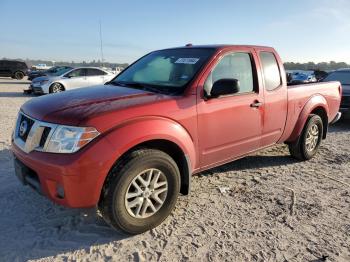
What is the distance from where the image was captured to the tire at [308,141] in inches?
222

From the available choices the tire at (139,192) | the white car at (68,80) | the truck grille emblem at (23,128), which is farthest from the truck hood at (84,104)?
the white car at (68,80)

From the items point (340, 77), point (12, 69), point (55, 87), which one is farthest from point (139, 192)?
point (12, 69)

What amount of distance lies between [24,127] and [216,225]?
2209mm

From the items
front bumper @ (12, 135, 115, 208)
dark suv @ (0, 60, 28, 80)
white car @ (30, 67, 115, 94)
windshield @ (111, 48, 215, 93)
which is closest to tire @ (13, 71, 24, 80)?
dark suv @ (0, 60, 28, 80)

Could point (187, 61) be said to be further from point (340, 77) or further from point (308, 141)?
point (340, 77)

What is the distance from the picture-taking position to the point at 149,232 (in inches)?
136

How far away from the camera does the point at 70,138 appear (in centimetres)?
298

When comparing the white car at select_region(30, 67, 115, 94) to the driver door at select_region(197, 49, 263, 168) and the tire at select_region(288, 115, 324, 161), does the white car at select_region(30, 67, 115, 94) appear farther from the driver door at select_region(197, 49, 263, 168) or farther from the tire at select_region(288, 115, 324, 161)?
the driver door at select_region(197, 49, 263, 168)

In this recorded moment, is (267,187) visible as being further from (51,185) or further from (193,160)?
(51,185)

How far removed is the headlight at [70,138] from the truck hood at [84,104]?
63 millimetres

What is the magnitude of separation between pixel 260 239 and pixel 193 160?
1.07 metres

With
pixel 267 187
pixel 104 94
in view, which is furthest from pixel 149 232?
pixel 267 187

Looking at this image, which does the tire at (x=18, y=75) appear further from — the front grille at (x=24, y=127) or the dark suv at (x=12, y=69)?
the front grille at (x=24, y=127)

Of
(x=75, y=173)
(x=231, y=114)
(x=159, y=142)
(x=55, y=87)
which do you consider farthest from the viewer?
(x=55, y=87)
